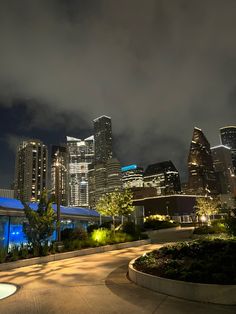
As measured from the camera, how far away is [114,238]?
75.4 ft

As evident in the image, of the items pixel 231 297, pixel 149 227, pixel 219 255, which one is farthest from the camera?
pixel 149 227

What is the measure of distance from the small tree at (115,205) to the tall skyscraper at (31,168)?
147 m

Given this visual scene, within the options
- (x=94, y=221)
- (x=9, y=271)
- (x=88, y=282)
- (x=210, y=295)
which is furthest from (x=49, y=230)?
(x=94, y=221)

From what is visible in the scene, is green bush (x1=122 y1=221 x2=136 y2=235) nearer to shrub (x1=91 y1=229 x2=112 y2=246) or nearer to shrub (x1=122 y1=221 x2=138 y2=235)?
shrub (x1=122 y1=221 x2=138 y2=235)

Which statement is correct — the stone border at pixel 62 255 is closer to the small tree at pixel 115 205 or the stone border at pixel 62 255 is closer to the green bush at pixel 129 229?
the green bush at pixel 129 229

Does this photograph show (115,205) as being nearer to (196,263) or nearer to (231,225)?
(231,225)

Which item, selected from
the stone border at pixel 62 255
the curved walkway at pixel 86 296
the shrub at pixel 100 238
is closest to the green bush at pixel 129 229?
the stone border at pixel 62 255

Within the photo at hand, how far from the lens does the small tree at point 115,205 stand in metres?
28.8

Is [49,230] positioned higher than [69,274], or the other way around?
[49,230]

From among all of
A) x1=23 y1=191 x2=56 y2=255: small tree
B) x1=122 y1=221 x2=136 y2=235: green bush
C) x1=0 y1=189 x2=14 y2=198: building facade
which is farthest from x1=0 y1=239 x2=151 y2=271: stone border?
x1=0 y1=189 x2=14 y2=198: building facade

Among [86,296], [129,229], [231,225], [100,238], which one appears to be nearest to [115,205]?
[129,229]

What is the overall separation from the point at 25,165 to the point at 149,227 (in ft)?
484

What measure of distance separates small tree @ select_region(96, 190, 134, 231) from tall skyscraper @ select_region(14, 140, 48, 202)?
14732 cm

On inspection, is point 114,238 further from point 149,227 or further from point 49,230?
point 149,227
